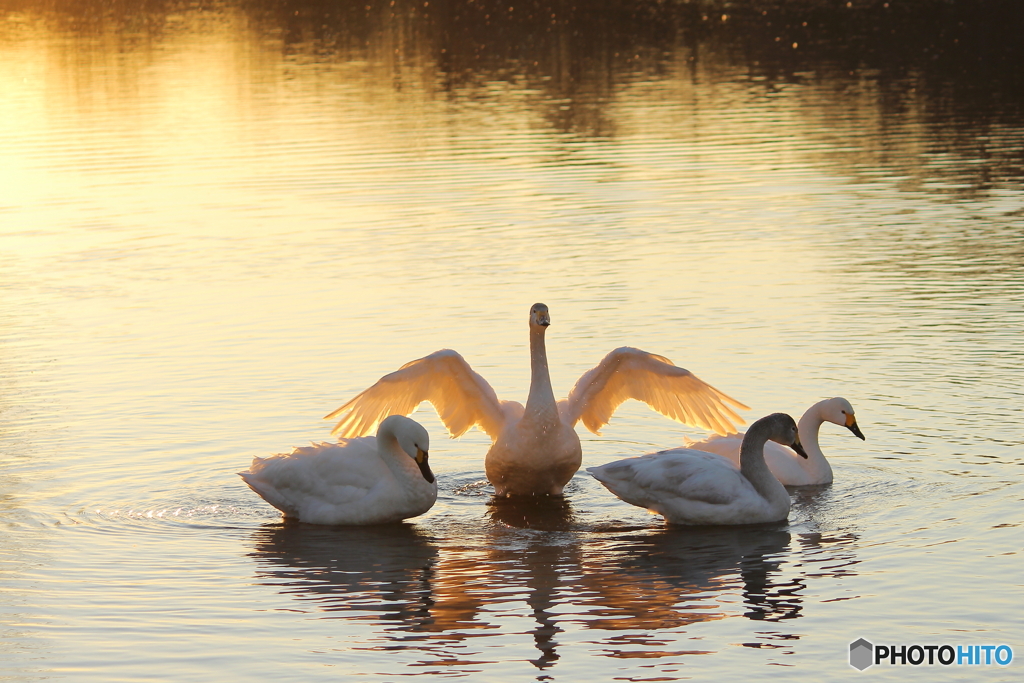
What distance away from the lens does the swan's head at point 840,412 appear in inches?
499

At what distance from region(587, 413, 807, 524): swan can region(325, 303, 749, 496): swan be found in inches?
34.0

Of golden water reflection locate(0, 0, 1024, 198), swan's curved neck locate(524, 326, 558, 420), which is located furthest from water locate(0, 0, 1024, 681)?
swan's curved neck locate(524, 326, 558, 420)

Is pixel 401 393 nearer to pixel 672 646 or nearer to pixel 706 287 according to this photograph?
pixel 672 646

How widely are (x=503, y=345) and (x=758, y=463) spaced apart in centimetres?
560

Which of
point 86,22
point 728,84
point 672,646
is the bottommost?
point 672,646

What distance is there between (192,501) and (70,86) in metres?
36.6

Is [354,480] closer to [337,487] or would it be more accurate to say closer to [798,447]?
[337,487]

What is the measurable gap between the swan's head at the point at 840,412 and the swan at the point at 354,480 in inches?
128

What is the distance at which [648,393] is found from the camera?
1338 cm

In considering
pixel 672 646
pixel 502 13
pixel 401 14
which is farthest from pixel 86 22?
pixel 672 646

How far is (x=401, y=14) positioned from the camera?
6888cm

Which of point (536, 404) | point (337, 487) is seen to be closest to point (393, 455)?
point (337, 487)

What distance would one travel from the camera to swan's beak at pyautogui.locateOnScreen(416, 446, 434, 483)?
11.3 m

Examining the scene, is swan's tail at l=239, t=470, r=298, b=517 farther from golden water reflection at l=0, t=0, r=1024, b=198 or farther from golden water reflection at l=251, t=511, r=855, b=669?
golden water reflection at l=0, t=0, r=1024, b=198
